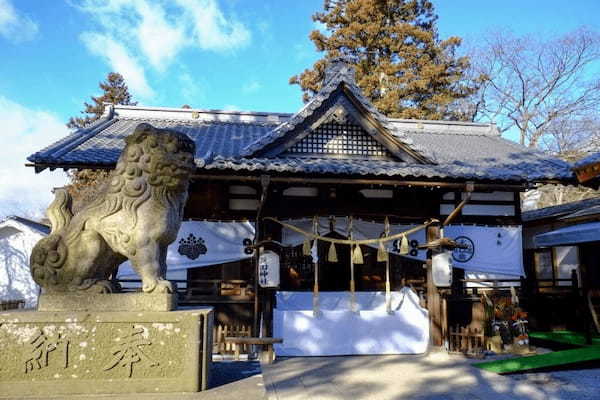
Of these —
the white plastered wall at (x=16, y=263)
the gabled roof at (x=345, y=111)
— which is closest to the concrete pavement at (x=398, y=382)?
the gabled roof at (x=345, y=111)

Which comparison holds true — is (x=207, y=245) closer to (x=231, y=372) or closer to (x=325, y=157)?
Result: (x=325, y=157)

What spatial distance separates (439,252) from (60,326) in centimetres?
741

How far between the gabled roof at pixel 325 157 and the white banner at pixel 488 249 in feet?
5.09

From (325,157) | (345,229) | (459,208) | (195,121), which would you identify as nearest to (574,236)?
(459,208)

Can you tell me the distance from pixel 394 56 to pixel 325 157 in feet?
46.3

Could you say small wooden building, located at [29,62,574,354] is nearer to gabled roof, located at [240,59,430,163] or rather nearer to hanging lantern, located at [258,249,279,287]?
gabled roof, located at [240,59,430,163]

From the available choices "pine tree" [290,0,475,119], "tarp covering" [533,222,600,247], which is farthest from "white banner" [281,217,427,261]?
"pine tree" [290,0,475,119]

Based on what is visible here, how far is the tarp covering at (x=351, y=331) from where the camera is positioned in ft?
27.6

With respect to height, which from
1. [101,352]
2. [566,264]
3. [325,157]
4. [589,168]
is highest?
[325,157]

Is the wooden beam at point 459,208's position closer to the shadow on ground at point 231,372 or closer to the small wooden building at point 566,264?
the small wooden building at point 566,264

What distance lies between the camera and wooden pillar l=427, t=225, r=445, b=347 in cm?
876

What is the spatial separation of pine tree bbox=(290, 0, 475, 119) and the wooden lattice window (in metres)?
10.6

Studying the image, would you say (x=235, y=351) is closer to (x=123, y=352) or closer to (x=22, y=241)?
(x=123, y=352)

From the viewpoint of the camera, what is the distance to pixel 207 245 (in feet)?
30.0
